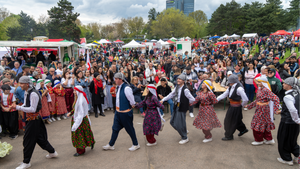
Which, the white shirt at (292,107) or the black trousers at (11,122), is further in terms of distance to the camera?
the black trousers at (11,122)

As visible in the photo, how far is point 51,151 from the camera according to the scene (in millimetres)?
4000

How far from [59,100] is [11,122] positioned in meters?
1.57

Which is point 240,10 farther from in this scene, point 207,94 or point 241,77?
point 207,94

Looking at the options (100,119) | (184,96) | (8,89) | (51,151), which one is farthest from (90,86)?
(184,96)

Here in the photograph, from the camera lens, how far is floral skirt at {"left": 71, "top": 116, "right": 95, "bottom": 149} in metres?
3.97

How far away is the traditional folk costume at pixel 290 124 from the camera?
11.1 ft

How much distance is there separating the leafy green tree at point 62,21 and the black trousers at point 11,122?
1608 inches

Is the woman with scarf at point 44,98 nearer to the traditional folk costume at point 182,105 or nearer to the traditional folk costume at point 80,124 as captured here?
the traditional folk costume at point 80,124

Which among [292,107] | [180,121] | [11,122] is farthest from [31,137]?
[292,107]

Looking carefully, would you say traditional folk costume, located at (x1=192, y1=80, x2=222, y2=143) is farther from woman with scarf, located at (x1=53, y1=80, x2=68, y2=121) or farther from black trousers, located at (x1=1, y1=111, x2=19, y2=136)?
black trousers, located at (x1=1, y1=111, x2=19, y2=136)

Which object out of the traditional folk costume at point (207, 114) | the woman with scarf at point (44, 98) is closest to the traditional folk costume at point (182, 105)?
the traditional folk costume at point (207, 114)

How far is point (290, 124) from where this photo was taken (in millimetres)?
3559

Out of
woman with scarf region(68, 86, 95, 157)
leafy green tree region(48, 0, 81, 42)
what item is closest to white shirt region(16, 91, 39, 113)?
woman with scarf region(68, 86, 95, 157)

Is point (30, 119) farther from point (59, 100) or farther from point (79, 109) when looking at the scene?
point (59, 100)
